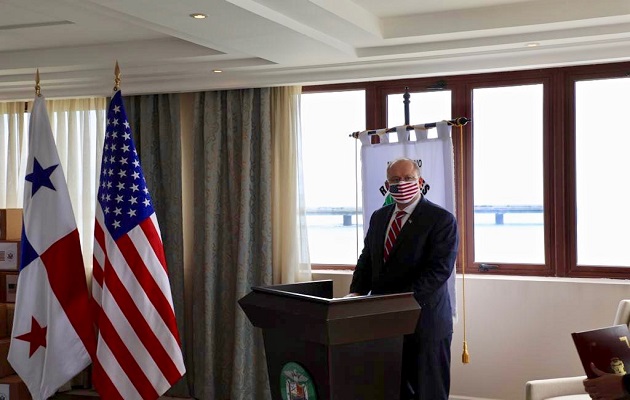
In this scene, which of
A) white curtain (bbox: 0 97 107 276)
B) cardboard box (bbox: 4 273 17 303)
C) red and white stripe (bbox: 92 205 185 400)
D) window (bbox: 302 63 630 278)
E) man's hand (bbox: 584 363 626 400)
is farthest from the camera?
white curtain (bbox: 0 97 107 276)

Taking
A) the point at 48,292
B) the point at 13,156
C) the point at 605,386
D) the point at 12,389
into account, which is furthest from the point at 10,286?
the point at 605,386

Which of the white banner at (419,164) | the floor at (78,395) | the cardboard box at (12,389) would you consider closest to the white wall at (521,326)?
the white banner at (419,164)

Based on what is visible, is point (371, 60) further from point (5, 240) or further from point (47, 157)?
point (5, 240)

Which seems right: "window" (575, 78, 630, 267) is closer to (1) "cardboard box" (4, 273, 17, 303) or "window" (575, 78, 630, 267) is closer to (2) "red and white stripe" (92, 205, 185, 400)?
(2) "red and white stripe" (92, 205, 185, 400)

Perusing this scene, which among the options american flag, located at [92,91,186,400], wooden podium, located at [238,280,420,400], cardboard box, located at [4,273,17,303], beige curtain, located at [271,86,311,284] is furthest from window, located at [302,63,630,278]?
cardboard box, located at [4,273,17,303]

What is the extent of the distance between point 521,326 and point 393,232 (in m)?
1.63

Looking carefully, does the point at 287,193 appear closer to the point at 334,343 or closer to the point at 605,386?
the point at 334,343

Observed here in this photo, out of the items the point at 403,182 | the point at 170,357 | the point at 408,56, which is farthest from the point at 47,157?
the point at 408,56

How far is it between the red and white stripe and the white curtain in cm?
216

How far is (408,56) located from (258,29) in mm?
1229

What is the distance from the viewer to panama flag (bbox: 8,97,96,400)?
4.06m

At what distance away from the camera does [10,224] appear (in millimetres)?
6129

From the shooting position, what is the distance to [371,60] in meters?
5.16

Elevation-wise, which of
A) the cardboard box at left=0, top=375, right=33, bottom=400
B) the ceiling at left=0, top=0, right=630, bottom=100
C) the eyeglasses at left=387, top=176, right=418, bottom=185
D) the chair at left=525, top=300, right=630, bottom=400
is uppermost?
the ceiling at left=0, top=0, right=630, bottom=100
